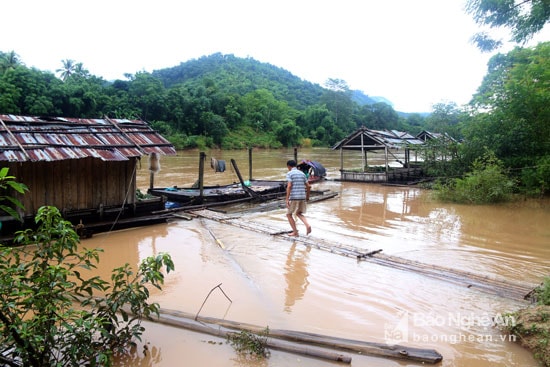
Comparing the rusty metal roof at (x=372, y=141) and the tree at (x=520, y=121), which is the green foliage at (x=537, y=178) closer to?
the tree at (x=520, y=121)

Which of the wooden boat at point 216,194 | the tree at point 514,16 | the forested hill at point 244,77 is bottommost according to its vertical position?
the wooden boat at point 216,194

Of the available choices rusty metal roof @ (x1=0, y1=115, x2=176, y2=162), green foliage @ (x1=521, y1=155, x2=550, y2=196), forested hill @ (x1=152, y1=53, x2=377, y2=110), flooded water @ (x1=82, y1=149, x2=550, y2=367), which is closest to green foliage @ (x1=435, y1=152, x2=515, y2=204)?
green foliage @ (x1=521, y1=155, x2=550, y2=196)

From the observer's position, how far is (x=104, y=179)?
906 cm

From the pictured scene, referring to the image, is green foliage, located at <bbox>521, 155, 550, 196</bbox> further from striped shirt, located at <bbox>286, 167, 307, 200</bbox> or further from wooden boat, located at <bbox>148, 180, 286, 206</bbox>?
striped shirt, located at <bbox>286, 167, 307, 200</bbox>

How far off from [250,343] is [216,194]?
9167 mm

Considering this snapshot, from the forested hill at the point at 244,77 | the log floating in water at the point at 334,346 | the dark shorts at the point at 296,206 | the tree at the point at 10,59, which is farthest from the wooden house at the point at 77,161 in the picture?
the forested hill at the point at 244,77

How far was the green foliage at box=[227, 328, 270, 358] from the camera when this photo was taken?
3.73 meters

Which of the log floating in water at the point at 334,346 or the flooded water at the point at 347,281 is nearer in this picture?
the log floating in water at the point at 334,346

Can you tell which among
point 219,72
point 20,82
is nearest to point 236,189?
point 20,82

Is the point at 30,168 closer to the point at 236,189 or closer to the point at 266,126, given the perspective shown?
the point at 236,189

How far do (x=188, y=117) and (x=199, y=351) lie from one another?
41.8 m

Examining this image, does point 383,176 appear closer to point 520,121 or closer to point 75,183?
point 520,121

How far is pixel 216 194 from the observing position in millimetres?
12703

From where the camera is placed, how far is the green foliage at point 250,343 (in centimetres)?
373
